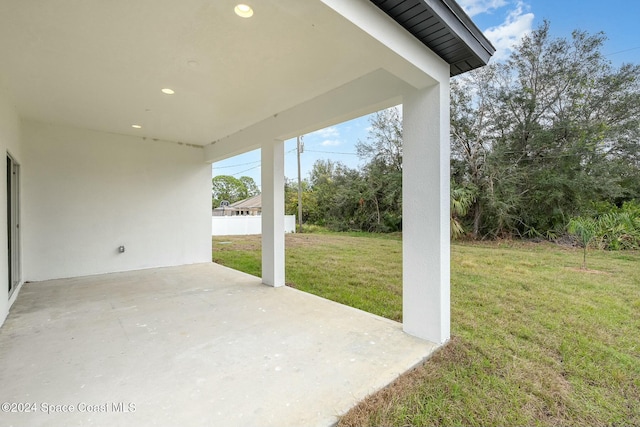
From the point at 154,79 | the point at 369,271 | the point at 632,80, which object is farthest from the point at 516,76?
the point at 154,79

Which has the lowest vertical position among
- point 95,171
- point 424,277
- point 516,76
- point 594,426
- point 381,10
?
point 594,426

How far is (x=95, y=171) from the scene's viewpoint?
5438 millimetres

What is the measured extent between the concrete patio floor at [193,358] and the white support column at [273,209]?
679mm

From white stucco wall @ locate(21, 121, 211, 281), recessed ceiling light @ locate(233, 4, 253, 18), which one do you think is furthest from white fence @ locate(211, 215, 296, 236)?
recessed ceiling light @ locate(233, 4, 253, 18)

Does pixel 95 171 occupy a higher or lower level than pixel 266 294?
higher

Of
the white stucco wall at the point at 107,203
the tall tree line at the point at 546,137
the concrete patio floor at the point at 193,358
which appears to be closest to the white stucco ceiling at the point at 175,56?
the white stucco wall at the point at 107,203

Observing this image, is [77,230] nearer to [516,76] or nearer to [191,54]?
[191,54]

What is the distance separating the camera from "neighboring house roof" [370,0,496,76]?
80.7 inches

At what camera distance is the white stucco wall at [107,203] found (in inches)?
193

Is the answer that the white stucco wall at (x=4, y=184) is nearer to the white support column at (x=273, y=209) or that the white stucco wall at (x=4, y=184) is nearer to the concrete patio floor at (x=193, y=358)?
the concrete patio floor at (x=193, y=358)

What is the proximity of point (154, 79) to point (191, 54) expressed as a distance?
0.80 m

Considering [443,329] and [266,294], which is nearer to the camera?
[443,329]

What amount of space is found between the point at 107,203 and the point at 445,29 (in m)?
6.13

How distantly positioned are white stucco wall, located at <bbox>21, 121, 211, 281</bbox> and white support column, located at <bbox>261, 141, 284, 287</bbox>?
8.51 ft
